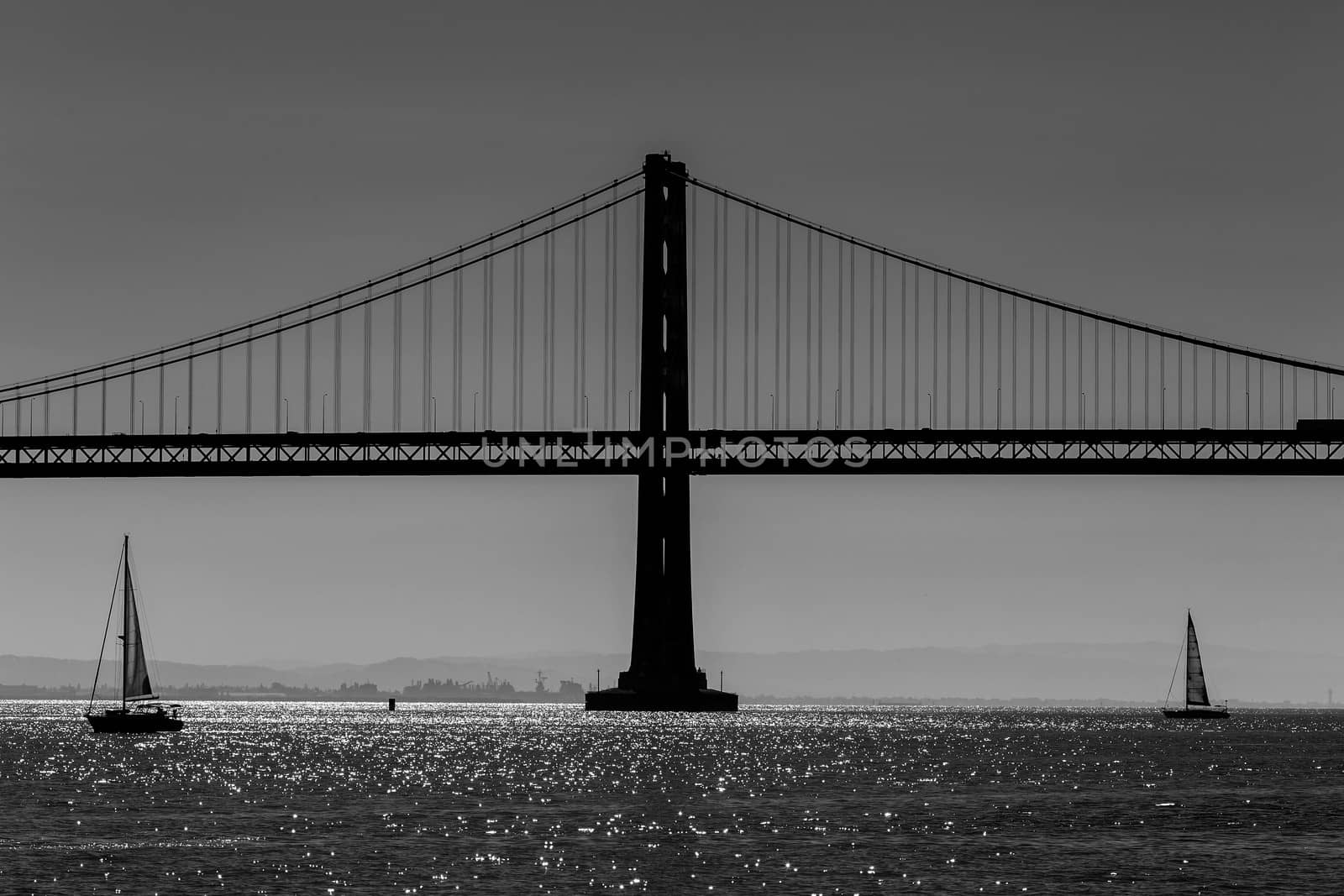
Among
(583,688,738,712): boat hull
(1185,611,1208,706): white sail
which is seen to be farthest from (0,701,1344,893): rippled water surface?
(1185,611,1208,706): white sail

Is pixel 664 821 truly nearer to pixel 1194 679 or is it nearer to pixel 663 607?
pixel 663 607

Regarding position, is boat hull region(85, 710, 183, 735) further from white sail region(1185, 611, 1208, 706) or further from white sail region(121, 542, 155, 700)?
white sail region(1185, 611, 1208, 706)

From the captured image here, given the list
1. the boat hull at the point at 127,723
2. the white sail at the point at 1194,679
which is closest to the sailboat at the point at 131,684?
the boat hull at the point at 127,723

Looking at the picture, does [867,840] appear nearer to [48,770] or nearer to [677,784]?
[677,784]

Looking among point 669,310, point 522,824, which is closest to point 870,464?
point 669,310

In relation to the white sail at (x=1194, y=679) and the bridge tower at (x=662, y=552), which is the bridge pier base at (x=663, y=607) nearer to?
the bridge tower at (x=662, y=552)

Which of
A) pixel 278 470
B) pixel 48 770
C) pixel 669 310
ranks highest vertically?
pixel 669 310

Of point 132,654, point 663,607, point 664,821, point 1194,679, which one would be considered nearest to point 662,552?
point 663,607
